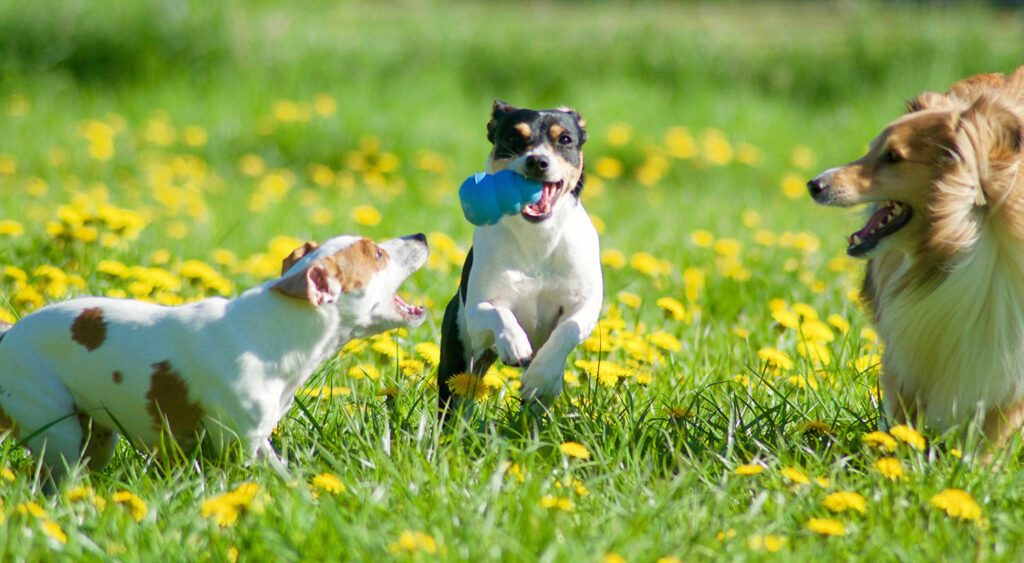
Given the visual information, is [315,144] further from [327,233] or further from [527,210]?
[527,210]

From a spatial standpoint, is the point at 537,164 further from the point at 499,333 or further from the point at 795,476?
the point at 795,476

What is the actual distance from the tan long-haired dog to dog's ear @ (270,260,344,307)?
4.32 ft

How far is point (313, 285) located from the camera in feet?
8.61

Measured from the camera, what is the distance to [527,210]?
3.11m

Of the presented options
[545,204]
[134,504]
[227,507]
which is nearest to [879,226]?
[545,204]

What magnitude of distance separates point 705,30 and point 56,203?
6512 millimetres

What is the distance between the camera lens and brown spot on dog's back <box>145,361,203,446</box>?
103 inches

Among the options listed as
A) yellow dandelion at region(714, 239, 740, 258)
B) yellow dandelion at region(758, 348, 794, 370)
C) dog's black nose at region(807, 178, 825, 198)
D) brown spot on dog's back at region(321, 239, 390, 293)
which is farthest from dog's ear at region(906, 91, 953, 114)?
yellow dandelion at region(714, 239, 740, 258)

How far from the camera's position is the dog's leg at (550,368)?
3.02 metres

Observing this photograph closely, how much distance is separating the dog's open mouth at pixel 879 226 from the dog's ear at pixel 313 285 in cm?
136

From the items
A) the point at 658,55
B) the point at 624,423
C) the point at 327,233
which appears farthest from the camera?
the point at 658,55

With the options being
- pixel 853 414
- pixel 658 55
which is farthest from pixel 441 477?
pixel 658 55

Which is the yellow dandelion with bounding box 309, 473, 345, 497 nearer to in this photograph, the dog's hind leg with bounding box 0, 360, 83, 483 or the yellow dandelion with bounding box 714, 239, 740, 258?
the dog's hind leg with bounding box 0, 360, 83, 483

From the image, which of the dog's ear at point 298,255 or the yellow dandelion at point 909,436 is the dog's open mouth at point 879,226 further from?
the dog's ear at point 298,255
